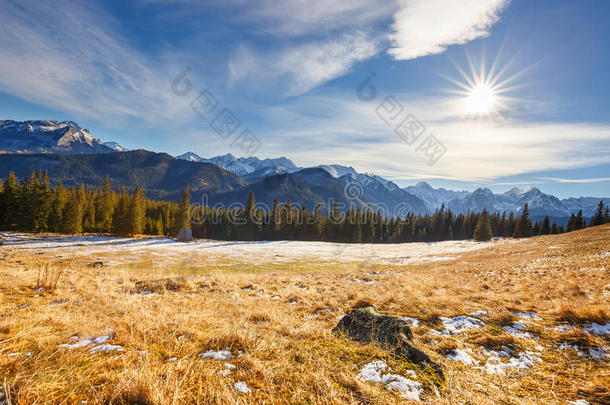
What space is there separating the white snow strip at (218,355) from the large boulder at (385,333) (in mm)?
2367

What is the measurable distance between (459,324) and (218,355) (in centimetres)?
597

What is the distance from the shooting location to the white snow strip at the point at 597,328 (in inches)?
196

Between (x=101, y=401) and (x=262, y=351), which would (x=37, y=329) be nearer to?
(x=101, y=401)

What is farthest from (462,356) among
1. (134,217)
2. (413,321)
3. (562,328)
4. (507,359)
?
(134,217)

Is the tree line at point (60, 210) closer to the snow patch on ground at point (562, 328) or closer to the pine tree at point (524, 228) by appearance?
the snow patch on ground at point (562, 328)

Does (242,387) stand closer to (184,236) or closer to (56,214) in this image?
(184,236)

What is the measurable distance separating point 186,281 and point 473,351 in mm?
10994

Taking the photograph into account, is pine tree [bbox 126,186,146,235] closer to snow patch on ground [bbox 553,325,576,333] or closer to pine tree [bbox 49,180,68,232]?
pine tree [bbox 49,180,68,232]

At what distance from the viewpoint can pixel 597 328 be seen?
5.14 m

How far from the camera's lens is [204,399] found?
2.46 m

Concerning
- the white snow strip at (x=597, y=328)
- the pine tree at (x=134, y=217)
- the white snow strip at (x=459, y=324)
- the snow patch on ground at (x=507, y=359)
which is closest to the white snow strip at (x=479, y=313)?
the white snow strip at (x=459, y=324)

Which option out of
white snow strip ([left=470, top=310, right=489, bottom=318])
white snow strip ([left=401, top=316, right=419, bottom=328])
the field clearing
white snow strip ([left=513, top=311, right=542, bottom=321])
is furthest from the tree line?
white snow strip ([left=513, top=311, right=542, bottom=321])

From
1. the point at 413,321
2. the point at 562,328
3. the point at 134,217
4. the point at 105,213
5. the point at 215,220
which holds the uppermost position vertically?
the point at 105,213

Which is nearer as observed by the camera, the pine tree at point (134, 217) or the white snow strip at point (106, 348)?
the white snow strip at point (106, 348)
